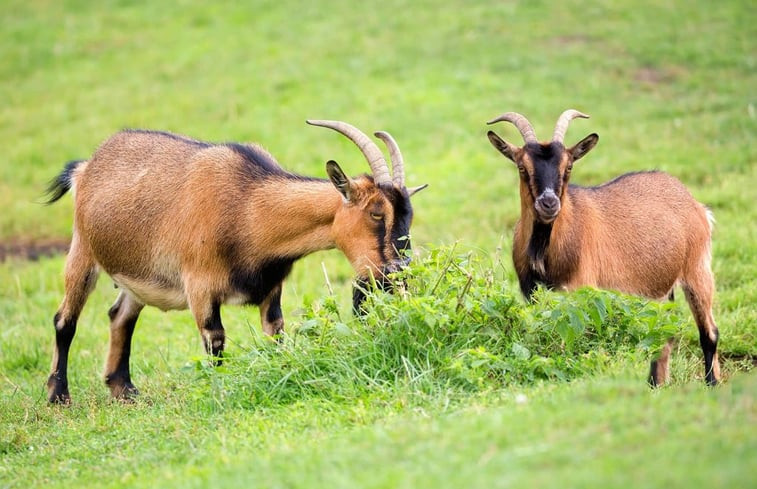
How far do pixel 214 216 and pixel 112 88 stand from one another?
1200cm

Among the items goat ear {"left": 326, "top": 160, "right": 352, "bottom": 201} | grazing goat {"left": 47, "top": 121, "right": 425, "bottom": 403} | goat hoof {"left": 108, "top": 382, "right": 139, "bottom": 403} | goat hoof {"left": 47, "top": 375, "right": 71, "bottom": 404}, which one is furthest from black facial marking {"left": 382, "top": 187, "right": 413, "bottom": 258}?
goat hoof {"left": 47, "top": 375, "right": 71, "bottom": 404}

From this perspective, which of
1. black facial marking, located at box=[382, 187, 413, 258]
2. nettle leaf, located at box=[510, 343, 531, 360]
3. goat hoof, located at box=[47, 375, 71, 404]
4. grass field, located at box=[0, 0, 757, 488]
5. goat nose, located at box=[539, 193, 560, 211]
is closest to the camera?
grass field, located at box=[0, 0, 757, 488]

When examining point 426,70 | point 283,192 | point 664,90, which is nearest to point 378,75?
point 426,70

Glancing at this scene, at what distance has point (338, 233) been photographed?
24.0ft

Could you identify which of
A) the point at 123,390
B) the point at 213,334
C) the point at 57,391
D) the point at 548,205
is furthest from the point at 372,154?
the point at 57,391

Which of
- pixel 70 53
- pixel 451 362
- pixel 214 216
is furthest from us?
pixel 70 53

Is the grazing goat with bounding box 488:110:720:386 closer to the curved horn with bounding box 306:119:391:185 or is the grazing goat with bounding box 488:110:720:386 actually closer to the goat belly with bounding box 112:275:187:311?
the curved horn with bounding box 306:119:391:185

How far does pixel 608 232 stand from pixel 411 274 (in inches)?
77.6

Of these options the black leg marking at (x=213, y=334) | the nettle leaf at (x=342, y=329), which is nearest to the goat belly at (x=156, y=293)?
the black leg marking at (x=213, y=334)

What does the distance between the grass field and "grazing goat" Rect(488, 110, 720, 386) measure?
417 mm

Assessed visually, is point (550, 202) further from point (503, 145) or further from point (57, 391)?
point (57, 391)

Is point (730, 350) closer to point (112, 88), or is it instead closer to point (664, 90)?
point (664, 90)

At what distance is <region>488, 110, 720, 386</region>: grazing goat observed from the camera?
728 centimetres

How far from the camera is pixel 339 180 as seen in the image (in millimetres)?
7238
